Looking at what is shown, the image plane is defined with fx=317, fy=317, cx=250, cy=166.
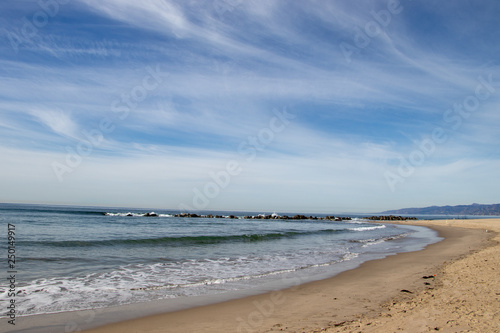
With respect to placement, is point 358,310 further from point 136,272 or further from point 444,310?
point 136,272

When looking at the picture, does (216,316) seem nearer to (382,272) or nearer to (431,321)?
(431,321)

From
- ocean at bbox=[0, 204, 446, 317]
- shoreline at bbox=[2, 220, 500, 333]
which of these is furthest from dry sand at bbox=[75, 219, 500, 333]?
ocean at bbox=[0, 204, 446, 317]

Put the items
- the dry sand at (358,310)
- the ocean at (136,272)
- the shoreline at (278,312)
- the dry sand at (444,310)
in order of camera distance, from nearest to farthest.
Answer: the dry sand at (444,310), the dry sand at (358,310), the shoreline at (278,312), the ocean at (136,272)

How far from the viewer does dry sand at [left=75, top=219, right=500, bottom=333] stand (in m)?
5.88

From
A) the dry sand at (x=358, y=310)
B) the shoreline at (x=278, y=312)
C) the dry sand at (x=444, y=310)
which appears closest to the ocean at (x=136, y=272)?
the shoreline at (x=278, y=312)

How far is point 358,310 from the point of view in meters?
7.09

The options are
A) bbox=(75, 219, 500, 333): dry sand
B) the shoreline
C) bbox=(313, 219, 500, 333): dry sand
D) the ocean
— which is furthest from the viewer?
the ocean

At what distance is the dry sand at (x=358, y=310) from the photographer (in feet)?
19.3

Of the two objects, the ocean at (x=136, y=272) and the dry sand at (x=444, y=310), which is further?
the ocean at (x=136, y=272)

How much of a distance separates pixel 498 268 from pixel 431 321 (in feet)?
24.7

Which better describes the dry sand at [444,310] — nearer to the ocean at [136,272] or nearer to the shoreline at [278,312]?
the shoreline at [278,312]

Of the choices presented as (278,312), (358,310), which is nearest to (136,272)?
(278,312)

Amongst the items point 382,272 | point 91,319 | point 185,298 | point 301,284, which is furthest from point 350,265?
point 91,319

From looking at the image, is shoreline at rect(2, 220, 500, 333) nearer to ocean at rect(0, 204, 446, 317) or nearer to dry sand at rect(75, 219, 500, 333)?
dry sand at rect(75, 219, 500, 333)
